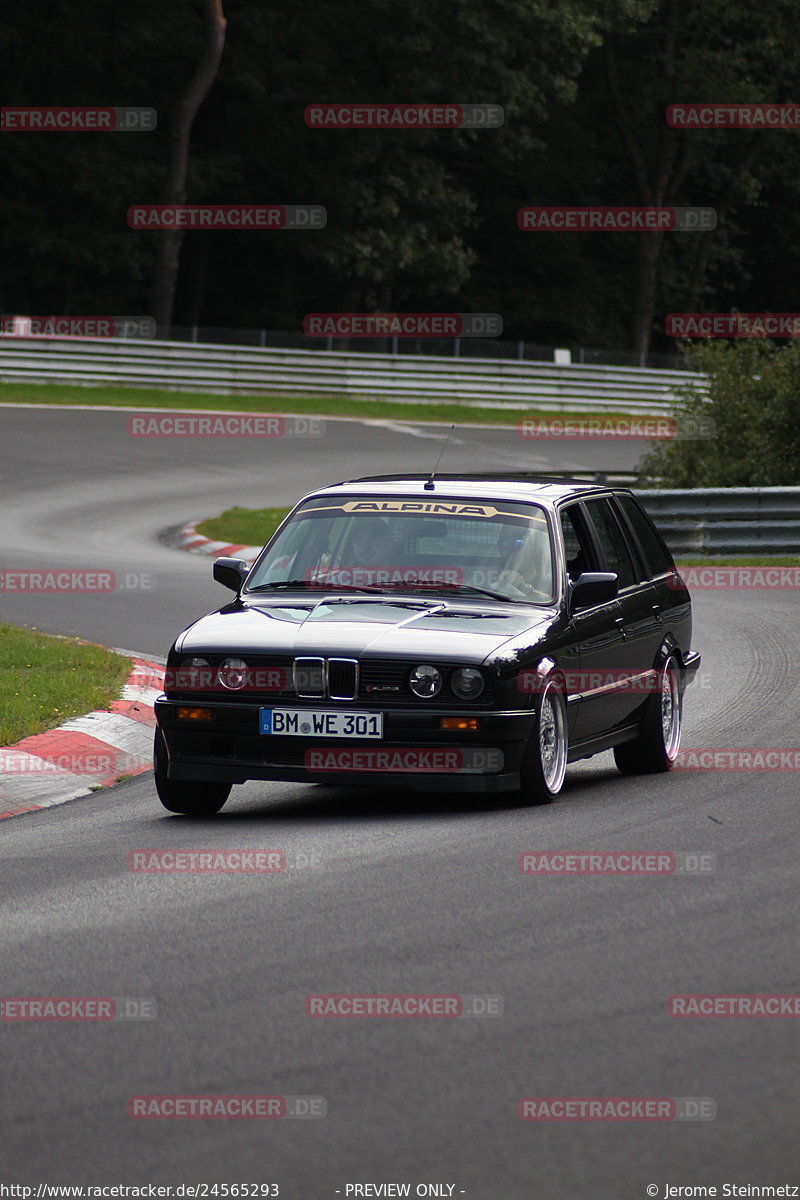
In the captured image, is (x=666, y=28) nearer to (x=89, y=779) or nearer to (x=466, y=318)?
(x=466, y=318)

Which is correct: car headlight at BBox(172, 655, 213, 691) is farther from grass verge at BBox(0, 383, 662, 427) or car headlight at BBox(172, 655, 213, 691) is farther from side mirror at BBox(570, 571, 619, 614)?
grass verge at BBox(0, 383, 662, 427)

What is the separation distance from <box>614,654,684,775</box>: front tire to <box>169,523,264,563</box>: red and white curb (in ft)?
34.8

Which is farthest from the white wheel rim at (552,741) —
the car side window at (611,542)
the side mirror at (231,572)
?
the side mirror at (231,572)

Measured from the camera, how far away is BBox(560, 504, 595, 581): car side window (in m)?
9.47

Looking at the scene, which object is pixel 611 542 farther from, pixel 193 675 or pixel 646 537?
pixel 193 675

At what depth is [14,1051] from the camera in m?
4.87

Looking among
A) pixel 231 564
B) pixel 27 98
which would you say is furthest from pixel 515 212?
pixel 231 564

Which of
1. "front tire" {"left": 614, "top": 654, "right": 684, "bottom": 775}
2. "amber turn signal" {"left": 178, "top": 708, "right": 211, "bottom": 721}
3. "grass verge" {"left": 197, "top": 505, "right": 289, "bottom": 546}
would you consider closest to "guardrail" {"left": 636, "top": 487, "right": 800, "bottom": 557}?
"grass verge" {"left": 197, "top": 505, "right": 289, "bottom": 546}

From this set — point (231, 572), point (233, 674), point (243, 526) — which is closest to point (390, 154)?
point (243, 526)

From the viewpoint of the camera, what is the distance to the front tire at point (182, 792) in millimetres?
8430

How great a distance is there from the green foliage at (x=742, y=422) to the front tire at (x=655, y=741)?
13505 mm

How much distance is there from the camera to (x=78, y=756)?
32.2 ft

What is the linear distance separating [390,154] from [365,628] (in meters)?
44.8

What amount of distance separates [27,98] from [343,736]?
1882 inches
